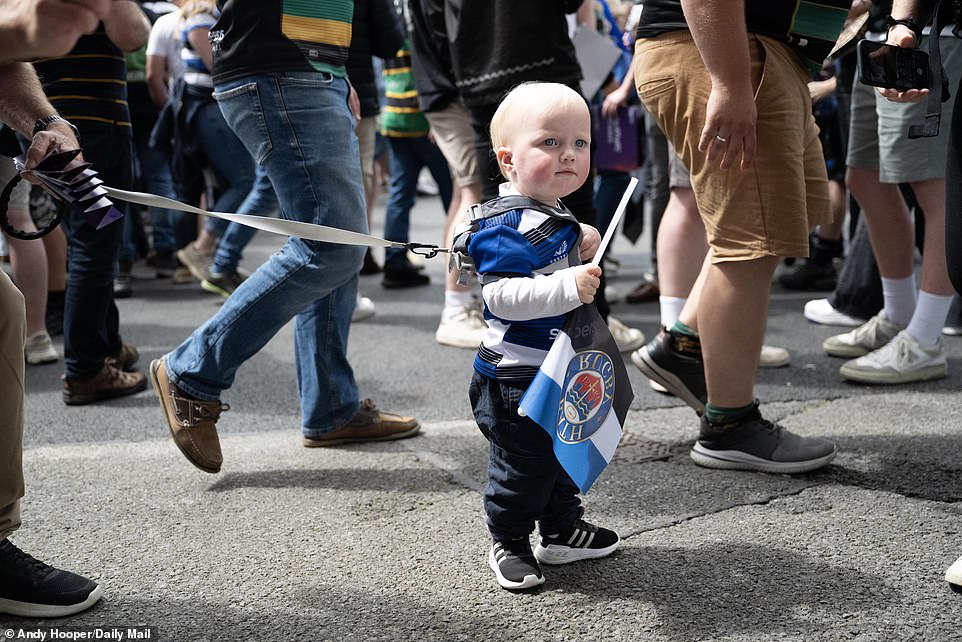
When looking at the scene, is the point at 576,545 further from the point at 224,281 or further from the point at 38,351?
the point at 224,281

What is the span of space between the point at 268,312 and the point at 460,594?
3.46 ft

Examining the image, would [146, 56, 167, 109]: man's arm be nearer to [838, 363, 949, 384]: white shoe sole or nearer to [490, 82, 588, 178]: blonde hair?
[838, 363, 949, 384]: white shoe sole

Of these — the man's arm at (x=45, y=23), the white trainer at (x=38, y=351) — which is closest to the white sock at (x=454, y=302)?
the white trainer at (x=38, y=351)

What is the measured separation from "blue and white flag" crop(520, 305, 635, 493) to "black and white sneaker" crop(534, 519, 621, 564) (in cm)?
36

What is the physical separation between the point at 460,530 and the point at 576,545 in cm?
35

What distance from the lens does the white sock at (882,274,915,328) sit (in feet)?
14.1

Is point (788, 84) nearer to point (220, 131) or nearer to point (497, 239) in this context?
point (497, 239)

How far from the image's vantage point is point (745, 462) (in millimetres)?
2998

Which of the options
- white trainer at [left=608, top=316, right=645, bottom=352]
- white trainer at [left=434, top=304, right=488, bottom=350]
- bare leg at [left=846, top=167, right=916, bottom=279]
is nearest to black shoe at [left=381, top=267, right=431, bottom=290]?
white trainer at [left=434, top=304, right=488, bottom=350]

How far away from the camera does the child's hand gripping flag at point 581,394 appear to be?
81.3 inches

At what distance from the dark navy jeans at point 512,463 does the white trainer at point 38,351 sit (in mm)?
3027

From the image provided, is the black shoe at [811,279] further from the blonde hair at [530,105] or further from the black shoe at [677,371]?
the blonde hair at [530,105]

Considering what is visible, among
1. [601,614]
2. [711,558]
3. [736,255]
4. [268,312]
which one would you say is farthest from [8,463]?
[736,255]

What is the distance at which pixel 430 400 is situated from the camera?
399 centimetres
